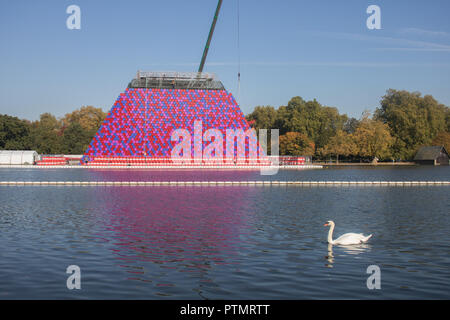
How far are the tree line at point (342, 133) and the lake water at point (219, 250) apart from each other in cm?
9772

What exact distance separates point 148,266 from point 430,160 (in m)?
129

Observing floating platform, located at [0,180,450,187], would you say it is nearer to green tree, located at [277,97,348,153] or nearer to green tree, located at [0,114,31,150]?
green tree, located at [0,114,31,150]

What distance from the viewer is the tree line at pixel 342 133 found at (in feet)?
419

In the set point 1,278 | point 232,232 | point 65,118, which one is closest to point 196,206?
point 232,232

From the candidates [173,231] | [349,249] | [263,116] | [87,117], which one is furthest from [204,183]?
[87,117]

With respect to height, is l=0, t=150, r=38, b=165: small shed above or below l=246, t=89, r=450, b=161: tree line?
below

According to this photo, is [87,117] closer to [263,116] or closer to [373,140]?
[263,116]

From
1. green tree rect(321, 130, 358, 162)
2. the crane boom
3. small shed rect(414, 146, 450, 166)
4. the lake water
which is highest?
the crane boom

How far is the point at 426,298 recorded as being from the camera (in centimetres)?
1234

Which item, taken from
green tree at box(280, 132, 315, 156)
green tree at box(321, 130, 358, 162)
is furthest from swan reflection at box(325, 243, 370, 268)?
green tree at box(280, 132, 315, 156)

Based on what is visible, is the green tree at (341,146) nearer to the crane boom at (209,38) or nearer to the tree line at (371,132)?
the tree line at (371,132)

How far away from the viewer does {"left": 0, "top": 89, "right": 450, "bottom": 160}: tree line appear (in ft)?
419

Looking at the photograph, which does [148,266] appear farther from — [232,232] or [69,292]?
[232,232]

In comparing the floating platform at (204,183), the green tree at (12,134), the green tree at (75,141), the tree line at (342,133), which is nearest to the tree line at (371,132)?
the tree line at (342,133)
